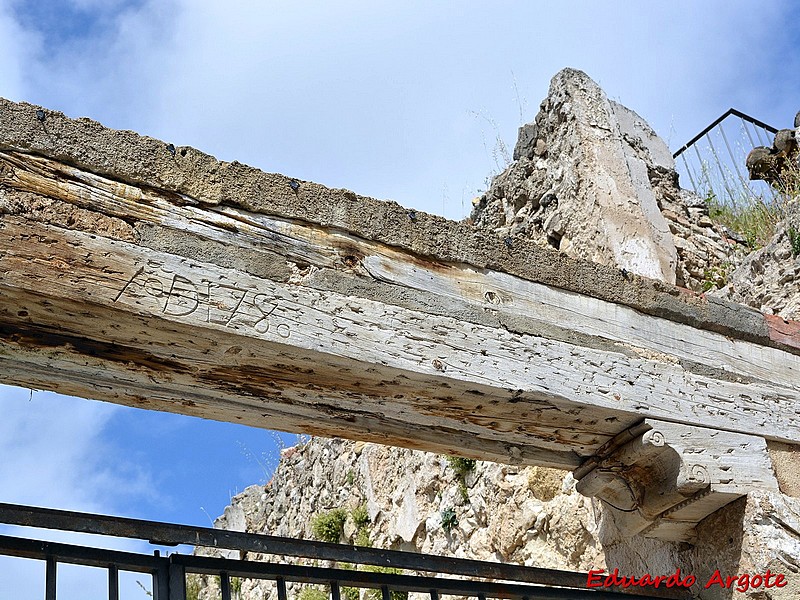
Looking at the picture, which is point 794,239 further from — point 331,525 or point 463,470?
point 331,525

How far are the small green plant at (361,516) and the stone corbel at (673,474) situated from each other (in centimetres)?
282

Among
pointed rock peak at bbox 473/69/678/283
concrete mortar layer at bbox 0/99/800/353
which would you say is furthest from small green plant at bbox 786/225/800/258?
concrete mortar layer at bbox 0/99/800/353

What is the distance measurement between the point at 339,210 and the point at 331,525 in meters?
3.67

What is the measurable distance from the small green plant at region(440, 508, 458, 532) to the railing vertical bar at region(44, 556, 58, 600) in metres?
2.95

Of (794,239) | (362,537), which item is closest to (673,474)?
(794,239)

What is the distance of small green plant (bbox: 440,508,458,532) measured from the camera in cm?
487

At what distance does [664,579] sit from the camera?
3.02 m

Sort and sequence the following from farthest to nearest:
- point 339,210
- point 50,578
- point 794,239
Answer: point 794,239, point 339,210, point 50,578

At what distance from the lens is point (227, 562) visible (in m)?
2.46

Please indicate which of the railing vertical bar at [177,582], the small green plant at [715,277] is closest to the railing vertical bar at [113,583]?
the railing vertical bar at [177,582]

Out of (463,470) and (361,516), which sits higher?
(361,516)

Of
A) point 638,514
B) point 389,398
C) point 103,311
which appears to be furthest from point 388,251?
point 638,514

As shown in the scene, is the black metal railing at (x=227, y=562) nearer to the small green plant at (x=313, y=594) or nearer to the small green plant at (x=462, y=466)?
the small green plant at (x=462, y=466)

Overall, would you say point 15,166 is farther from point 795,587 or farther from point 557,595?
point 795,587
